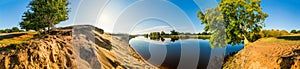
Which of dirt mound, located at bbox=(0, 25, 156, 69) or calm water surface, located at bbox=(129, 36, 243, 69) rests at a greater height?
dirt mound, located at bbox=(0, 25, 156, 69)

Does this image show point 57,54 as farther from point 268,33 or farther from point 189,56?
point 189,56

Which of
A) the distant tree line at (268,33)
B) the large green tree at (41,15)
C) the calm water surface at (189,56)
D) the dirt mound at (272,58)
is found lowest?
the calm water surface at (189,56)

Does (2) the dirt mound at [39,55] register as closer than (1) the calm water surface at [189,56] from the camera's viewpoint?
Yes

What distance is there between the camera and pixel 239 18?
37500 millimetres

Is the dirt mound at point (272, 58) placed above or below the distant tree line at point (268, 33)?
below

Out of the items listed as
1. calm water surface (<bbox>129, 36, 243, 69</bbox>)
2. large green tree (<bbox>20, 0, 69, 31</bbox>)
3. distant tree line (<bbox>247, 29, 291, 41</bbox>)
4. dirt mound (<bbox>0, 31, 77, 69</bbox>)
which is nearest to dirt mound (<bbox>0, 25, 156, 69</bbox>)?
dirt mound (<bbox>0, 31, 77, 69</bbox>)

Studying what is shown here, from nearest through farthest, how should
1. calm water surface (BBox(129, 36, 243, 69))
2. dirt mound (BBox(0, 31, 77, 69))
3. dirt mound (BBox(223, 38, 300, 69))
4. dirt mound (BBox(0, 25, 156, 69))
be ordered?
dirt mound (BBox(0, 31, 77, 69))
dirt mound (BBox(0, 25, 156, 69))
dirt mound (BBox(223, 38, 300, 69))
calm water surface (BBox(129, 36, 243, 69))

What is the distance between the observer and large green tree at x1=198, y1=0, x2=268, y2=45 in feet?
120

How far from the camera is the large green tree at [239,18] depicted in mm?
36562

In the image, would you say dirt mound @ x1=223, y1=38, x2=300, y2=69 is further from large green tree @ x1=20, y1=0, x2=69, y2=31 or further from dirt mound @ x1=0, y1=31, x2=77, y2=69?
large green tree @ x1=20, y1=0, x2=69, y2=31

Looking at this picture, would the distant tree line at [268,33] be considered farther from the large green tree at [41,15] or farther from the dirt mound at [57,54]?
the large green tree at [41,15]

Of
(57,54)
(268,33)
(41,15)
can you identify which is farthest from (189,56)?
(57,54)

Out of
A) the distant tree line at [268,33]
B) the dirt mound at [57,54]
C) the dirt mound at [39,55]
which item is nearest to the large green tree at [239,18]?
the distant tree line at [268,33]

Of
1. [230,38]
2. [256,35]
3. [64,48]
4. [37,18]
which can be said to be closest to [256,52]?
[230,38]
